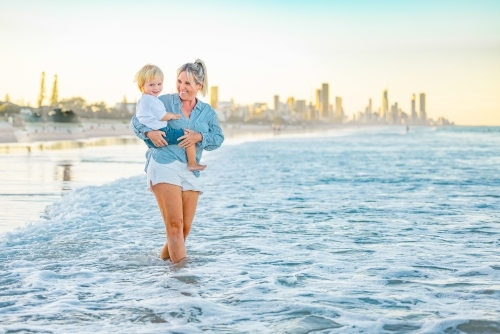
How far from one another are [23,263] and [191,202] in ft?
5.58

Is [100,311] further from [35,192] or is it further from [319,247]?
[35,192]

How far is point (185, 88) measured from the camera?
566 cm

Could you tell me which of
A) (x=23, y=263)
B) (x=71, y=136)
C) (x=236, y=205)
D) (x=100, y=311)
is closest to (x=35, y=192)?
(x=236, y=205)

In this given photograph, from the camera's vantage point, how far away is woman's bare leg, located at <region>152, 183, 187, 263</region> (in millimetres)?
5742

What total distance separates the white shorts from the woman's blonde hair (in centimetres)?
68

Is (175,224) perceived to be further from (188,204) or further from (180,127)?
(180,127)

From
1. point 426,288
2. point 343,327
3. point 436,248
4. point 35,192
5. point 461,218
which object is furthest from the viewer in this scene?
point 35,192

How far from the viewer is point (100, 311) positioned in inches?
181

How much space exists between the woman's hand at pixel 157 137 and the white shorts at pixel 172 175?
0.70 ft

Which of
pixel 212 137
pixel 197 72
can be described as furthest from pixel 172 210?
pixel 197 72

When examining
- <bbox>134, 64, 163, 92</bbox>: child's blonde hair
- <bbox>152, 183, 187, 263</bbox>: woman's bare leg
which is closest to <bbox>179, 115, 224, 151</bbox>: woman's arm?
<bbox>152, 183, 187, 263</bbox>: woman's bare leg

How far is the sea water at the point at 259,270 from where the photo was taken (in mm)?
4434

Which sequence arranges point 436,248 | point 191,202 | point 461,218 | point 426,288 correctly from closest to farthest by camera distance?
1. point 426,288
2. point 191,202
3. point 436,248
4. point 461,218

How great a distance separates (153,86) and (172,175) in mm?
803
